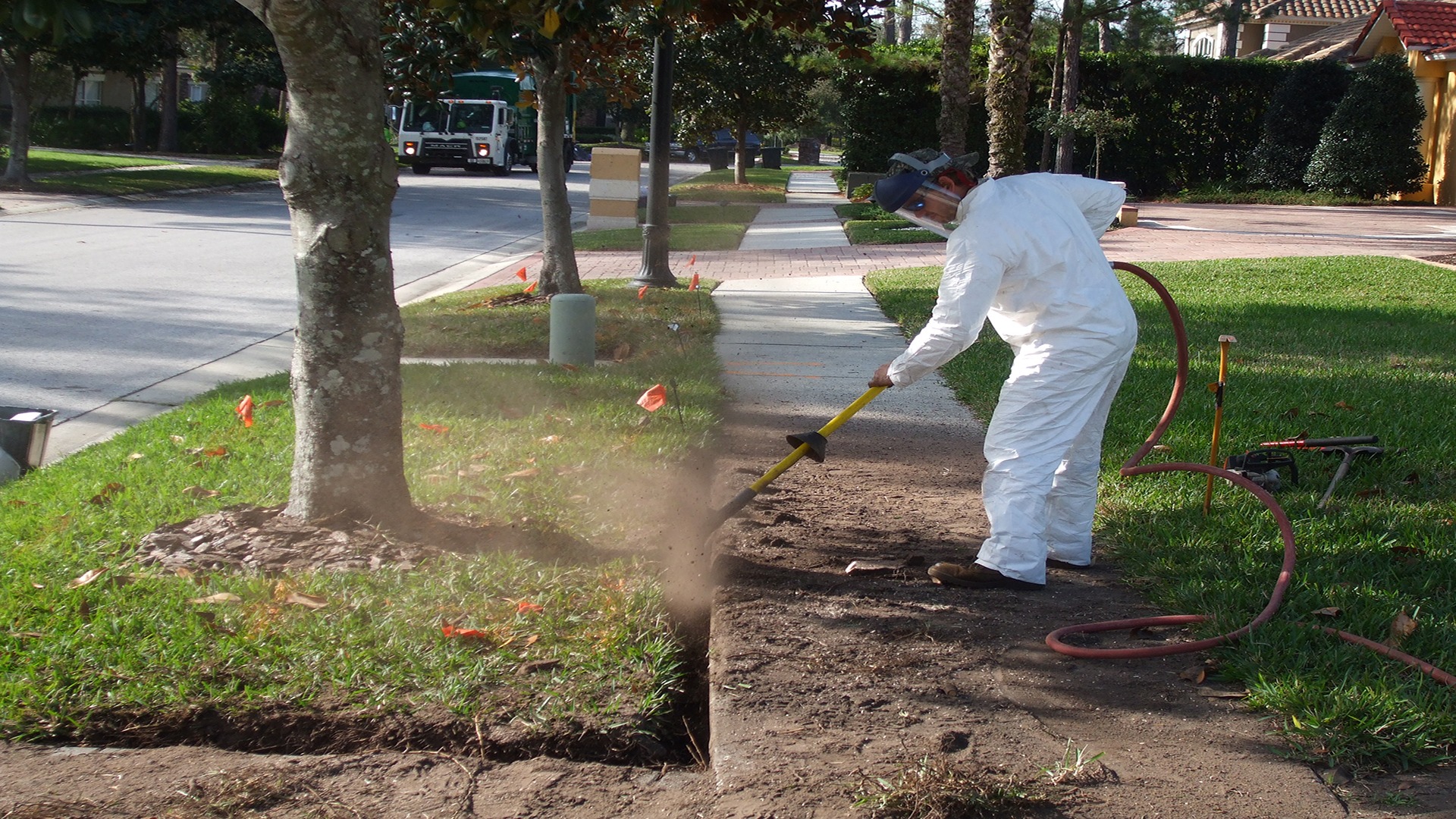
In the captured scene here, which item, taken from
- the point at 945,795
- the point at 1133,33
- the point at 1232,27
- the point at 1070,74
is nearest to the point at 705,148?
the point at 1232,27

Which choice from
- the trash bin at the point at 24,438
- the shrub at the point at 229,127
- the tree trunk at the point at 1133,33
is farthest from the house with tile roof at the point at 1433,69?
the shrub at the point at 229,127

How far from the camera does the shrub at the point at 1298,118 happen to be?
85.8 ft

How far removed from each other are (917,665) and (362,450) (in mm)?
2109

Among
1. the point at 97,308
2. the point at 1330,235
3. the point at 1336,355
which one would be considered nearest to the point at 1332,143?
the point at 1330,235

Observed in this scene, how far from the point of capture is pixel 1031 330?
412 centimetres

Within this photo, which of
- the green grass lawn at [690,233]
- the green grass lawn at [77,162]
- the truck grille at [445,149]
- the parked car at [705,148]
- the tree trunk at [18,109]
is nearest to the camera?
the green grass lawn at [690,233]

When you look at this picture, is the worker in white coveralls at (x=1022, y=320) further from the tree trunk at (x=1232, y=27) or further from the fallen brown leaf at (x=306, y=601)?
the tree trunk at (x=1232, y=27)

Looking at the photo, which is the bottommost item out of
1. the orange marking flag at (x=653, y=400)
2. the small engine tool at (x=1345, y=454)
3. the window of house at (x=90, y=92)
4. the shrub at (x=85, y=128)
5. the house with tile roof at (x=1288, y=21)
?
the small engine tool at (x=1345, y=454)

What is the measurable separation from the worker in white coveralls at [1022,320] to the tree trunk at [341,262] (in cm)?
177

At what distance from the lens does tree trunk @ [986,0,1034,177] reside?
50.1ft

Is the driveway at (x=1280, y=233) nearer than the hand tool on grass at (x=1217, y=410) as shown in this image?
No

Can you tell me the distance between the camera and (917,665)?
11.6 ft

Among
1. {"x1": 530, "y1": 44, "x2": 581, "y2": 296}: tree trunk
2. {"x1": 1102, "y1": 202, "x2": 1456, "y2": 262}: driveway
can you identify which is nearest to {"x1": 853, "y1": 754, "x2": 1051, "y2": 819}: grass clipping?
{"x1": 530, "y1": 44, "x2": 581, "y2": 296}: tree trunk

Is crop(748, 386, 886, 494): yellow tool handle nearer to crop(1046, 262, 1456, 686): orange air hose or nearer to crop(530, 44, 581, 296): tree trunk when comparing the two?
crop(1046, 262, 1456, 686): orange air hose
